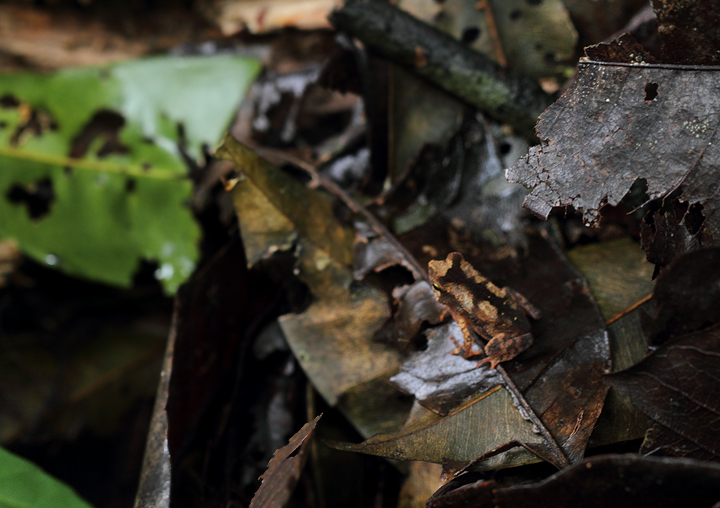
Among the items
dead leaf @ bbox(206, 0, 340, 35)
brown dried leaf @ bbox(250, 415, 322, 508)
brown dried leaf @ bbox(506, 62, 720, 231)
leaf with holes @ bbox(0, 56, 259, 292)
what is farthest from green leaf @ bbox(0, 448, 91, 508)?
dead leaf @ bbox(206, 0, 340, 35)

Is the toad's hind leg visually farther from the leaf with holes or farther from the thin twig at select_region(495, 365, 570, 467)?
the leaf with holes

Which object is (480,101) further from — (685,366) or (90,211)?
(90,211)

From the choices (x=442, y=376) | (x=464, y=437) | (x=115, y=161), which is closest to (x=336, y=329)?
(x=442, y=376)

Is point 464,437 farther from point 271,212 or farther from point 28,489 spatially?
point 28,489

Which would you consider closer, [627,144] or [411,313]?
[627,144]

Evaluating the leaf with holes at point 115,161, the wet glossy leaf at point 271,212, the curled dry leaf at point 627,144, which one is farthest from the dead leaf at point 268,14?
the curled dry leaf at point 627,144

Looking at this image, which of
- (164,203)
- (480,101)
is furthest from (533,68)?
(164,203)
